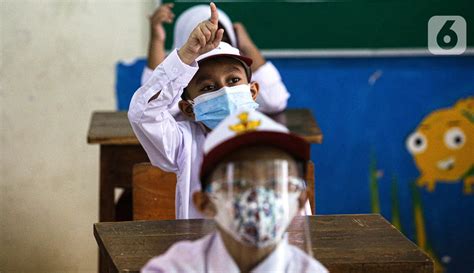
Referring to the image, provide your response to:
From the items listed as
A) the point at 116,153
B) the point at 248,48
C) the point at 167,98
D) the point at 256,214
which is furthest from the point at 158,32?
the point at 256,214

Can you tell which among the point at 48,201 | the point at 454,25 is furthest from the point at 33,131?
the point at 454,25

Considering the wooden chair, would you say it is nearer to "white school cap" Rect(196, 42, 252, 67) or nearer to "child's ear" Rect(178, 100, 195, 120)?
"child's ear" Rect(178, 100, 195, 120)

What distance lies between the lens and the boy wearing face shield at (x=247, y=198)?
72.3 inches

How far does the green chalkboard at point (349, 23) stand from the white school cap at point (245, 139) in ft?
10.4

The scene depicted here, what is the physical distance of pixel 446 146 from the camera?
5.25 metres

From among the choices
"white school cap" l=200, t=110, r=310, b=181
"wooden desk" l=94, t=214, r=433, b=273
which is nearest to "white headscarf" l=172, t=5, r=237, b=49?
"wooden desk" l=94, t=214, r=433, b=273

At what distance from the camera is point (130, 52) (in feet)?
16.5

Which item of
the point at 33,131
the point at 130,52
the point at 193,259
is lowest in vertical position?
the point at 193,259

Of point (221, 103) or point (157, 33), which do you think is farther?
point (157, 33)

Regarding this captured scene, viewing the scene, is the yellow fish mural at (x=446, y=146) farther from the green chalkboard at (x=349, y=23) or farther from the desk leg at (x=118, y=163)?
the desk leg at (x=118, y=163)

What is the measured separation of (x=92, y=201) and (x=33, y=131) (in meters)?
0.46

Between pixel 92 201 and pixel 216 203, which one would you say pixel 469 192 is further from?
pixel 216 203

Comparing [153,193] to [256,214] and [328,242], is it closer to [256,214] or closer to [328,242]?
[328,242]

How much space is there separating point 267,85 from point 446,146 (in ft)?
4.21
